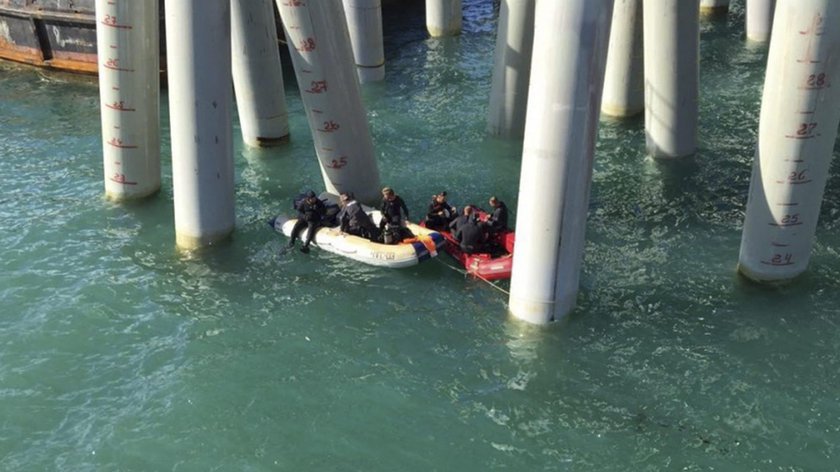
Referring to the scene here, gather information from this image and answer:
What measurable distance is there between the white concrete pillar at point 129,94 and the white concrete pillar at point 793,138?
1284 cm

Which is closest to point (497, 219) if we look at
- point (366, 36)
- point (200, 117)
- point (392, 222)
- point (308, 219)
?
point (392, 222)

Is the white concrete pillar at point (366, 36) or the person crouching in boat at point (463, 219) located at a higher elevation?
the white concrete pillar at point (366, 36)

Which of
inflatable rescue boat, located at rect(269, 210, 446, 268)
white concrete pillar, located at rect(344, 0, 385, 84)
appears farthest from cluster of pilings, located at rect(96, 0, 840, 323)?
white concrete pillar, located at rect(344, 0, 385, 84)

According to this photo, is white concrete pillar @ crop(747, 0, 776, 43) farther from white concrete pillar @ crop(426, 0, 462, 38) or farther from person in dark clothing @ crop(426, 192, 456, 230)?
person in dark clothing @ crop(426, 192, 456, 230)

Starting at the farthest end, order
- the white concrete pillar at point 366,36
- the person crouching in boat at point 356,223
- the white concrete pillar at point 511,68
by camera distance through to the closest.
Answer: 1. the white concrete pillar at point 366,36
2. the white concrete pillar at point 511,68
3. the person crouching in boat at point 356,223

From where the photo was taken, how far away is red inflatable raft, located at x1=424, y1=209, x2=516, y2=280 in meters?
18.4

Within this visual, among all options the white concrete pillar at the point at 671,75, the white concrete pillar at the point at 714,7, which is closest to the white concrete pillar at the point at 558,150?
the white concrete pillar at the point at 671,75

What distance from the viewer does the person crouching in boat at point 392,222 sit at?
1948 centimetres

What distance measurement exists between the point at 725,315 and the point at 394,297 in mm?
6041

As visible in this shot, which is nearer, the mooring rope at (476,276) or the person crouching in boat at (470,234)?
the mooring rope at (476,276)

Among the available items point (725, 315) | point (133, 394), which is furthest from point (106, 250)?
point (725, 315)

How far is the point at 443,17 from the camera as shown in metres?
36.9

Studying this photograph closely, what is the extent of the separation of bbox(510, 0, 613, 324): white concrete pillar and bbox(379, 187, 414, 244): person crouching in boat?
366 cm

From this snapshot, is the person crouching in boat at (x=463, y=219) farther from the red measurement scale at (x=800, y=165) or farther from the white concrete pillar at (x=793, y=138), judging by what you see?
the red measurement scale at (x=800, y=165)
